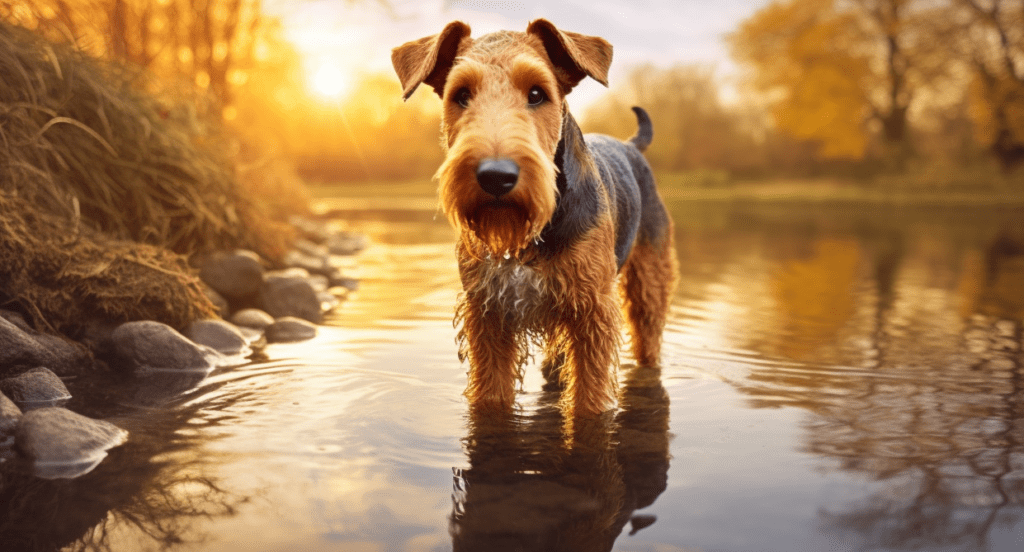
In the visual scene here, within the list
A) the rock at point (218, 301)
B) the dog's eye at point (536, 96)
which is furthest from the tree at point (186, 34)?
the dog's eye at point (536, 96)

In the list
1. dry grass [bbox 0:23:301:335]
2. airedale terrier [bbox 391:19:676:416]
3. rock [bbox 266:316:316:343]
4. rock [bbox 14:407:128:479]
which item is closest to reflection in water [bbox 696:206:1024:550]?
airedale terrier [bbox 391:19:676:416]

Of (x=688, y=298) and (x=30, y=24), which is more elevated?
(x=30, y=24)

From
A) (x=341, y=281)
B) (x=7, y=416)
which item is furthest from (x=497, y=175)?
(x=341, y=281)

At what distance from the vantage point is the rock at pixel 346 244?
11805 mm

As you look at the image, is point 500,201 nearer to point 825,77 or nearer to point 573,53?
point 573,53

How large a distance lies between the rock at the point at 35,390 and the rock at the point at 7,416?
0.41 m

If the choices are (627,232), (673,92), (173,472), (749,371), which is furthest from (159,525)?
(673,92)

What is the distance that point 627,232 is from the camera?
162 inches

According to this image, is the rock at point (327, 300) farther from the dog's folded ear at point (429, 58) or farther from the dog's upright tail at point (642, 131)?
the dog's folded ear at point (429, 58)

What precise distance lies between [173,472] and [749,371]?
131 inches

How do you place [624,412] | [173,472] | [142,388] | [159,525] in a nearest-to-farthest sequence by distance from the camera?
[159,525], [173,472], [624,412], [142,388]

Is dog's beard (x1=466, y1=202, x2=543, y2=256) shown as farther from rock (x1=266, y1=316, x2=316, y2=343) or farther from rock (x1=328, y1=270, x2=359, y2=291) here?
rock (x1=328, y1=270, x2=359, y2=291)

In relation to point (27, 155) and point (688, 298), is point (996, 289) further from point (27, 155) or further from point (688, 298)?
point (27, 155)

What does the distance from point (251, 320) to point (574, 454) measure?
11.5 ft
